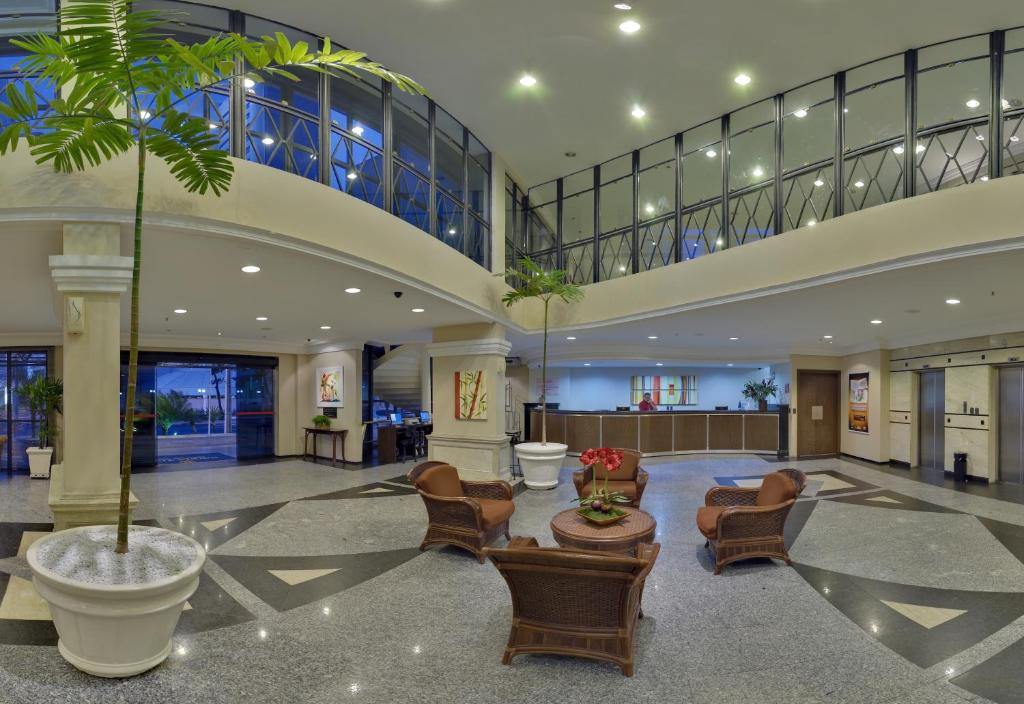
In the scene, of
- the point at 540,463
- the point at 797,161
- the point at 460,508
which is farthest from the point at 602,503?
the point at 797,161

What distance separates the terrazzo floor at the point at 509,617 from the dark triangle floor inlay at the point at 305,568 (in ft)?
0.08

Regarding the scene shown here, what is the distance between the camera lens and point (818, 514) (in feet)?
22.3

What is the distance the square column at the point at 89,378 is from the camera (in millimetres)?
3643

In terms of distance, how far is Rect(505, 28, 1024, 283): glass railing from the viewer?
18.9 feet

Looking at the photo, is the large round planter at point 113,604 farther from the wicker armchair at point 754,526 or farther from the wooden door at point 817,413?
the wooden door at point 817,413

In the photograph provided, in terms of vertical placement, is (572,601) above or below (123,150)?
below

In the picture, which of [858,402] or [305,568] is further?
[858,402]

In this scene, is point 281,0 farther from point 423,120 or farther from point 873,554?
point 873,554

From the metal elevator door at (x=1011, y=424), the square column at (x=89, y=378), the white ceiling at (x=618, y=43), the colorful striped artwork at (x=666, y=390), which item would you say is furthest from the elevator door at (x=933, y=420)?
the square column at (x=89, y=378)

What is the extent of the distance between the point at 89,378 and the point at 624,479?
5.36 meters

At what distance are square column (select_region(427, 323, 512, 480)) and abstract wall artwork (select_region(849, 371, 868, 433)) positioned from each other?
8.05 m

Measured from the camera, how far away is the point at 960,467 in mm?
9359

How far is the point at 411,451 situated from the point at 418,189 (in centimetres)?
716

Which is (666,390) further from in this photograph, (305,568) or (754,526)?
(305,568)
